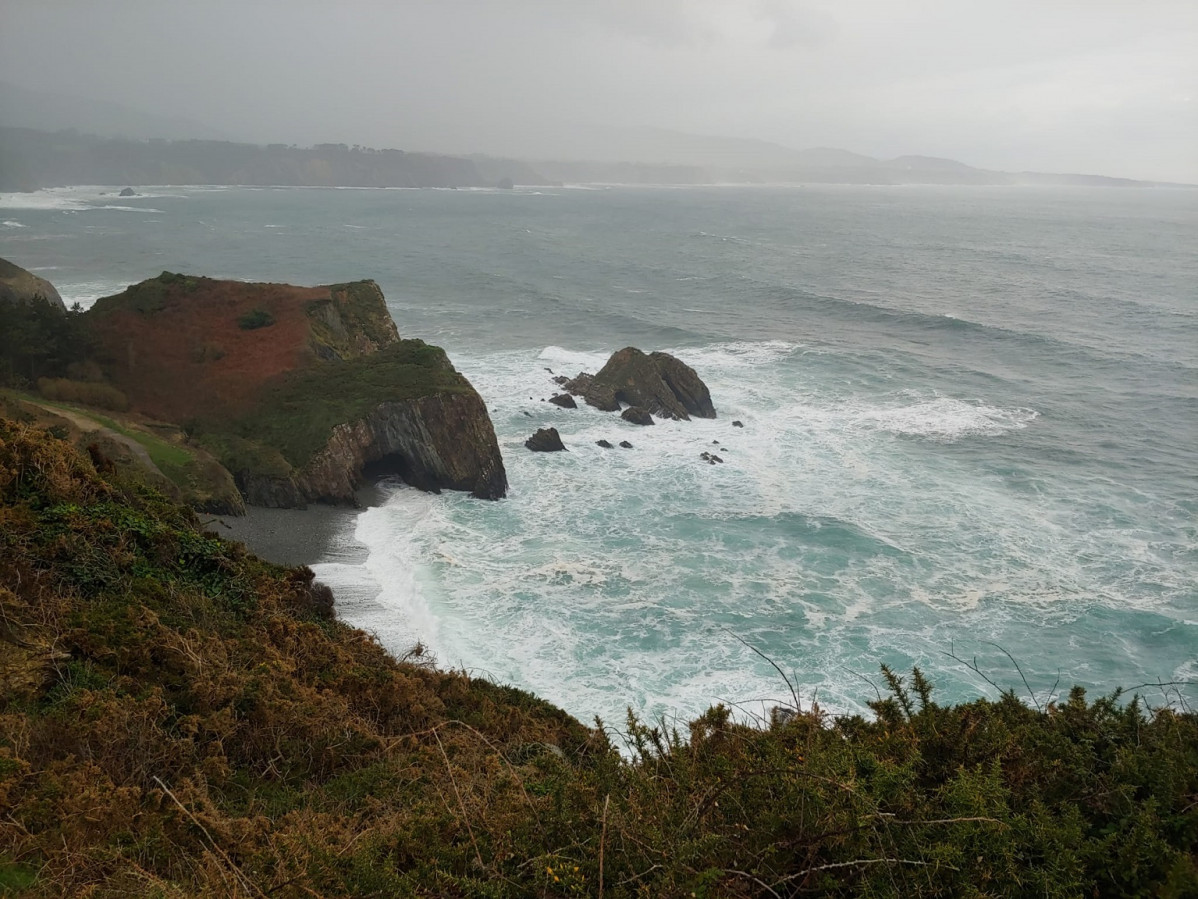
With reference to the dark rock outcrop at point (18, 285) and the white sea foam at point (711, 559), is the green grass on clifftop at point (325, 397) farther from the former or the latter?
the dark rock outcrop at point (18, 285)

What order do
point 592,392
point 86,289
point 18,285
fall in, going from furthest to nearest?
1. point 86,289
2. point 592,392
3. point 18,285

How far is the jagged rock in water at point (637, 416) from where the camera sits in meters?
37.5

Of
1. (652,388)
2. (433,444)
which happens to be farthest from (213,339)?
(652,388)

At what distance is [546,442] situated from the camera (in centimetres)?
3353

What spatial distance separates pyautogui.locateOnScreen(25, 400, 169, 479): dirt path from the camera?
888 inches

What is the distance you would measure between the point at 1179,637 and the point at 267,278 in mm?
73204

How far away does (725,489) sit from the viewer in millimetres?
30281

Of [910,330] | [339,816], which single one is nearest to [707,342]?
[910,330]

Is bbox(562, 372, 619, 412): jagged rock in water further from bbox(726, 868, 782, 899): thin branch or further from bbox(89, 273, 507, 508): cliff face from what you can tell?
bbox(726, 868, 782, 899): thin branch

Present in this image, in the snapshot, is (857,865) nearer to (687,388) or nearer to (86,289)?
(687,388)

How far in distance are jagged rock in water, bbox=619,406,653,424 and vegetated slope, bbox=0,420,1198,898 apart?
2686cm

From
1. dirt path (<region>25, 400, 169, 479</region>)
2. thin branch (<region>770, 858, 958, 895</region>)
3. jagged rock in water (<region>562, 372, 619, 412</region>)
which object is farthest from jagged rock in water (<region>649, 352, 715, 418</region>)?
thin branch (<region>770, 858, 958, 895</region>)

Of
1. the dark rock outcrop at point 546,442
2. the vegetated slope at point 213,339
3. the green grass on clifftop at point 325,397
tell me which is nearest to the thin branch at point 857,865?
the green grass on clifftop at point 325,397

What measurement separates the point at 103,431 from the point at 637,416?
72.6ft
